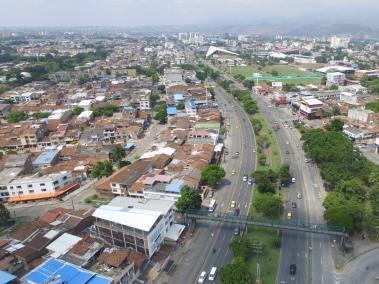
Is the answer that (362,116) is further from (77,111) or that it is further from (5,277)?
(5,277)

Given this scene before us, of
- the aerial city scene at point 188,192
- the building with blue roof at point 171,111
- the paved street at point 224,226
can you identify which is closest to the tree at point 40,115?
the aerial city scene at point 188,192

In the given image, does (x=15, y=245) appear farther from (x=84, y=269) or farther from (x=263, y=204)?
(x=263, y=204)

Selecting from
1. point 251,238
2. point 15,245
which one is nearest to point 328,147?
point 251,238

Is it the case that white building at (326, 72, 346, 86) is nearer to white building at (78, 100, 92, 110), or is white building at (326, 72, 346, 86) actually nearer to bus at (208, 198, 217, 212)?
white building at (78, 100, 92, 110)

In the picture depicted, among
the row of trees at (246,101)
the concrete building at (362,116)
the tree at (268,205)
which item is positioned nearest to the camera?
the tree at (268,205)

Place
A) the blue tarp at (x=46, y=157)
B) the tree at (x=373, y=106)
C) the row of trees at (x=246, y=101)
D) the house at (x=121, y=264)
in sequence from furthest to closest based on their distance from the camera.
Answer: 1. the row of trees at (x=246, y=101)
2. the tree at (x=373, y=106)
3. the blue tarp at (x=46, y=157)
4. the house at (x=121, y=264)

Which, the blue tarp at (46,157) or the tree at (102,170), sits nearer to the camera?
the tree at (102,170)

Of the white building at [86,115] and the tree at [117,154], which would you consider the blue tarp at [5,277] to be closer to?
the tree at [117,154]
